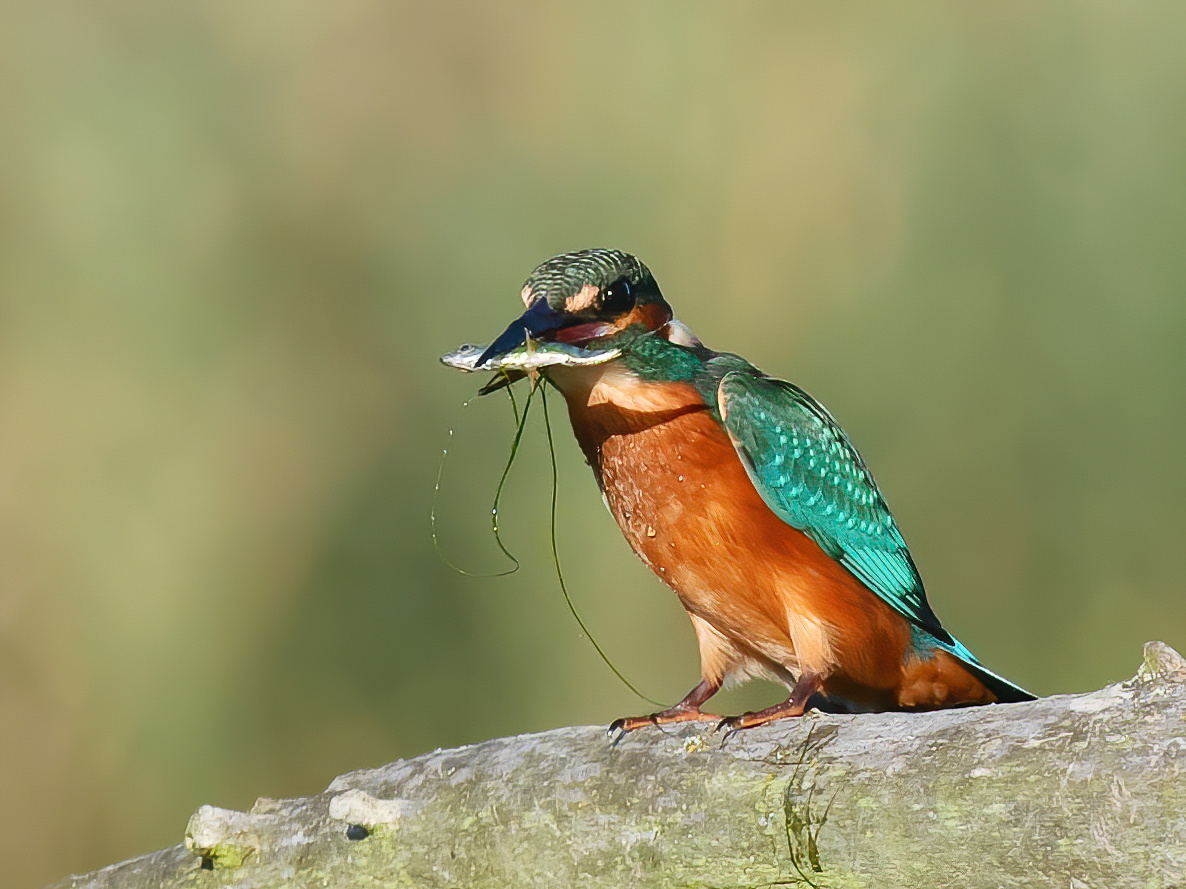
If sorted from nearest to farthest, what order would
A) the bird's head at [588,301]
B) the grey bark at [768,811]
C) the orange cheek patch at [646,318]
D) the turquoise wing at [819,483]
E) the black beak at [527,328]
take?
the grey bark at [768,811], the black beak at [527,328], the bird's head at [588,301], the orange cheek patch at [646,318], the turquoise wing at [819,483]

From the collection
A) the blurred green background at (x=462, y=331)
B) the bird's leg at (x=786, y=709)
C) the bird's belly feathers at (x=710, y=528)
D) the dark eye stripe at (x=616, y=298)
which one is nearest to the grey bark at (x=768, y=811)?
the bird's leg at (x=786, y=709)

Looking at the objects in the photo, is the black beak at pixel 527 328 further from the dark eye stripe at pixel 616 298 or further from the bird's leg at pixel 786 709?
the bird's leg at pixel 786 709

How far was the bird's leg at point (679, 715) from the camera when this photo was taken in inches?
79.4

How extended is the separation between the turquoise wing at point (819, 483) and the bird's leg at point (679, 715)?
13.2 inches

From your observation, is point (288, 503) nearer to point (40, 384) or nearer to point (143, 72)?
point (40, 384)

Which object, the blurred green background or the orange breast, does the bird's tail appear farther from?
the blurred green background

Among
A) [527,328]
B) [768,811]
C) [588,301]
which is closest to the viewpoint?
[768,811]

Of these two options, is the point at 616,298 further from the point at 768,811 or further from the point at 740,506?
the point at 768,811

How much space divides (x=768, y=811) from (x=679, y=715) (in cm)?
65

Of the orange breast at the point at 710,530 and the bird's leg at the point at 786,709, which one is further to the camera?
the orange breast at the point at 710,530

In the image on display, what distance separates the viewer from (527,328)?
1.92 meters

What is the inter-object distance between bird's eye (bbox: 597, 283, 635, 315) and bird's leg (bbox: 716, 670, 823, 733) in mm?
649

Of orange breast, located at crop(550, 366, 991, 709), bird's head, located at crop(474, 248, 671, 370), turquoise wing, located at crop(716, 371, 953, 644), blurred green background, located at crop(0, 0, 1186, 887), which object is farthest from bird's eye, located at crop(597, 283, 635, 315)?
blurred green background, located at crop(0, 0, 1186, 887)

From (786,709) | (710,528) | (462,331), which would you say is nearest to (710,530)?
(710,528)
